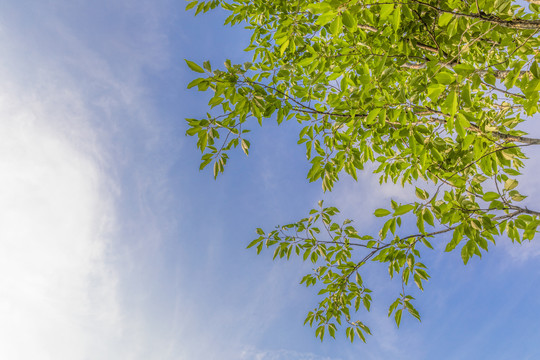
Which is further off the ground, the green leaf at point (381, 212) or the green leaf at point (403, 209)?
the green leaf at point (381, 212)

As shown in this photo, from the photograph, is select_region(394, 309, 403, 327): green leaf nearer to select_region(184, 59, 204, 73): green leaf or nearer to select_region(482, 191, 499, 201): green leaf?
select_region(482, 191, 499, 201): green leaf

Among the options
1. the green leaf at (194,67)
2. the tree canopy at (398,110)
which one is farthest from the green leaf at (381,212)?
the green leaf at (194,67)

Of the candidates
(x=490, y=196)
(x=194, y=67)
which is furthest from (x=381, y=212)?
(x=194, y=67)

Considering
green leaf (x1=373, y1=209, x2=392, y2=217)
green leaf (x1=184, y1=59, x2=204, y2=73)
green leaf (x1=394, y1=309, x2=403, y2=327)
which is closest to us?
green leaf (x1=184, y1=59, x2=204, y2=73)

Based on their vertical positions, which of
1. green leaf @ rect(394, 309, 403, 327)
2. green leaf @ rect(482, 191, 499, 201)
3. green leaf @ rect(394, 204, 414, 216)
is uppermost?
green leaf @ rect(482, 191, 499, 201)

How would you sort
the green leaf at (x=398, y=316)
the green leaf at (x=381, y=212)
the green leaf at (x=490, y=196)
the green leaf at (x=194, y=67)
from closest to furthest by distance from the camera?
the green leaf at (x=194, y=67)
the green leaf at (x=490, y=196)
the green leaf at (x=381, y=212)
the green leaf at (x=398, y=316)

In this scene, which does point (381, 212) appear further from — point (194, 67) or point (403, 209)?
point (194, 67)

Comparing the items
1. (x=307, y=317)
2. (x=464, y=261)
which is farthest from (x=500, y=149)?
(x=307, y=317)

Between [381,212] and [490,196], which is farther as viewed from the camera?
[381,212]

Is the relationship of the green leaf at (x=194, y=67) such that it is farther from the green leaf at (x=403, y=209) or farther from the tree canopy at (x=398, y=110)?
the green leaf at (x=403, y=209)

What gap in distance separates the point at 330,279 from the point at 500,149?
7.30 feet

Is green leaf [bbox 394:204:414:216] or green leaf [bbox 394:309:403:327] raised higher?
green leaf [bbox 394:204:414:216]

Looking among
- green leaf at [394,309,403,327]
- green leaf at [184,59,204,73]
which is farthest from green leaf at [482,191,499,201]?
green leaf at [184,59,204,73]

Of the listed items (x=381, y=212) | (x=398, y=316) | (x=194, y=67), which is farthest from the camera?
(x=398, y=316)
